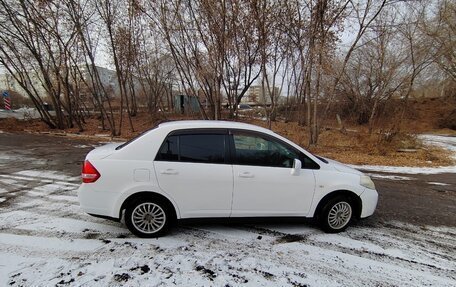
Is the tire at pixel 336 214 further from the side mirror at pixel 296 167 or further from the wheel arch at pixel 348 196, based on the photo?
the side mirror at pixel 296 167

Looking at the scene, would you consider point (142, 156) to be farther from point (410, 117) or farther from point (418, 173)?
point (410, 117)

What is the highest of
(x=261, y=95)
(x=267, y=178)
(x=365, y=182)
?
(x=261, y=95)

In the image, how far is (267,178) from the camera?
3.69 meters

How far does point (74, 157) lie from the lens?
9.48 metres

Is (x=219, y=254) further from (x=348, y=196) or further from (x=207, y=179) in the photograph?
(x=348, y=196)

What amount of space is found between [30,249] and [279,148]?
361cm

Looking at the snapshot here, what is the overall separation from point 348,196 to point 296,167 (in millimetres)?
1065

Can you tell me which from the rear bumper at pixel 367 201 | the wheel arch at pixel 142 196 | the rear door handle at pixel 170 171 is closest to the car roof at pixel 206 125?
the rear door handle at pixel 170 171

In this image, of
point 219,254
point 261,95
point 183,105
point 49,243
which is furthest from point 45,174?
point 183,105

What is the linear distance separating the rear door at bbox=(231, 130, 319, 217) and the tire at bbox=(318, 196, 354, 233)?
31 cm

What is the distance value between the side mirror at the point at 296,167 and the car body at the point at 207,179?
13 millimetres

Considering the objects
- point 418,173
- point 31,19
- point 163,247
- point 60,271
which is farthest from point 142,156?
point 31,19

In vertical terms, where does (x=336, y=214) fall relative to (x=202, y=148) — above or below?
below

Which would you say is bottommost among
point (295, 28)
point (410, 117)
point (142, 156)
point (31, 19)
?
point (142, 156)
